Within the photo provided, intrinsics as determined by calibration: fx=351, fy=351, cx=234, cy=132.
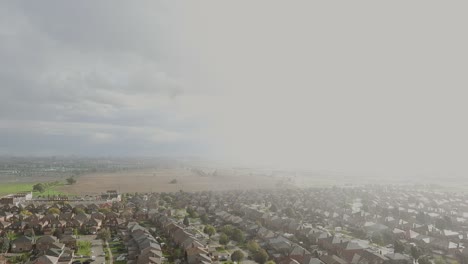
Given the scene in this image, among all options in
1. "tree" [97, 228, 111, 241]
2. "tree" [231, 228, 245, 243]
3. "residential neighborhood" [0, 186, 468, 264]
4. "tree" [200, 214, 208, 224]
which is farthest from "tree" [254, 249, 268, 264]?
"tree" [200, 214, 208, 224]

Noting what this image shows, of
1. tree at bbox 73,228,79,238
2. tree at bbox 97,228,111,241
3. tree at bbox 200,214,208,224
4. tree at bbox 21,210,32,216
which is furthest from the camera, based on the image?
tree at bbox 21,210,32,216

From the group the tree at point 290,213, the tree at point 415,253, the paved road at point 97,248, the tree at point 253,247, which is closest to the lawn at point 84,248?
the paved road at point 97,248

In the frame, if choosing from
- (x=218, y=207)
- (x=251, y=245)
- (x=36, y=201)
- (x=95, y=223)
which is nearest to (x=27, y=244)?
(x=95, y=223)

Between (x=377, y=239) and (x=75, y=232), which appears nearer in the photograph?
(x=377, y=239)

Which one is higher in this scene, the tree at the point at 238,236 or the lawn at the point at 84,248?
the tree at the point at 238,236

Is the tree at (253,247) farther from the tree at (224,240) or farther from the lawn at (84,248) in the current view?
the lawn at (84,248)

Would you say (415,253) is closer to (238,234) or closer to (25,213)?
(238,234)

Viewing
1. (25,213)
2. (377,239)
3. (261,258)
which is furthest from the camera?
(25,213)

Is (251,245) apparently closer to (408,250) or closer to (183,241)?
(183,241)

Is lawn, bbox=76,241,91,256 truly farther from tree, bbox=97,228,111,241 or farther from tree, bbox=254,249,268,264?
tree, bbox=254,249,268,264

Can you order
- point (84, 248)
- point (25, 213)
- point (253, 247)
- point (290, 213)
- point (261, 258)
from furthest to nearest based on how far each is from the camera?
point (290, 213) → point (25, 213) → point (84, 248) → point (253, 247) → point (261, 258)

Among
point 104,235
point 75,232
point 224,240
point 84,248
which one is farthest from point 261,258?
point 75,232
